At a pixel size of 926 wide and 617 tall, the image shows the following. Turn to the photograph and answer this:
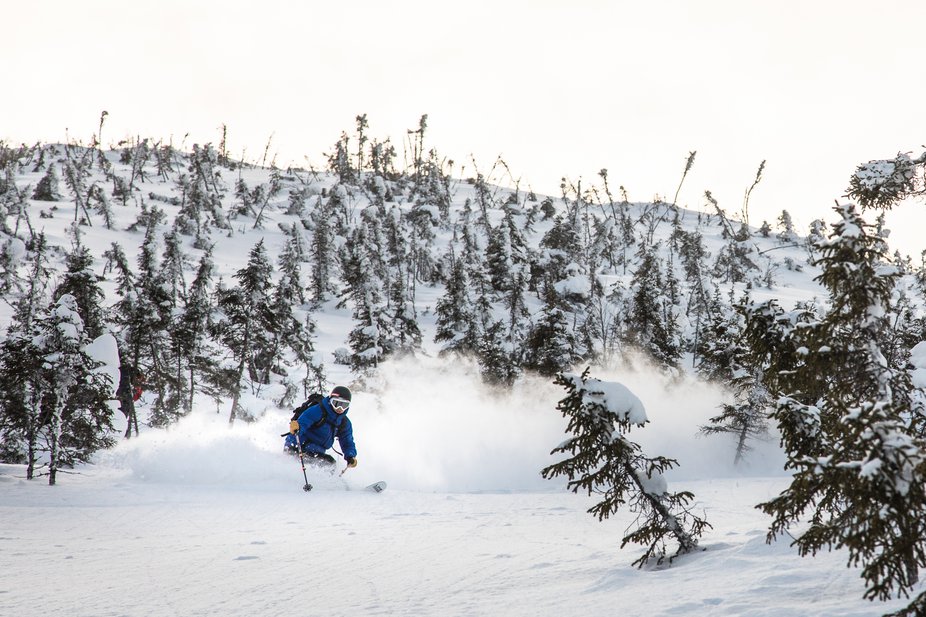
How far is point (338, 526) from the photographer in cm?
927

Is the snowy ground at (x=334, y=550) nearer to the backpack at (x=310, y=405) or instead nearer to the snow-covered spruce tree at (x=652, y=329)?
the backpack at (x=310, y=405)

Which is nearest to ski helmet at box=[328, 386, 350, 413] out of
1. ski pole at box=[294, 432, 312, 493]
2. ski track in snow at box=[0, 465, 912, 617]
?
ski pole at box=[294, 432, 312, 493]

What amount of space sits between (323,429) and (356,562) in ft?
19.6

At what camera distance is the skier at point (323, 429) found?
41.9ft

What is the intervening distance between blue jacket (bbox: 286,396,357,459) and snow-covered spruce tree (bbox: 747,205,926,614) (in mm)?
8636

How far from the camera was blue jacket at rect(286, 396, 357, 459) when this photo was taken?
42.0 feet

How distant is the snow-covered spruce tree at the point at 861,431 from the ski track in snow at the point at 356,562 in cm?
70

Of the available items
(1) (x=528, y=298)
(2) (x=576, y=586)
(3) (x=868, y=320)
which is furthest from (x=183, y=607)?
(1) (x=528, y=298)

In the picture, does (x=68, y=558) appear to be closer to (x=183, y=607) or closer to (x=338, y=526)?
(x=183, y=607)

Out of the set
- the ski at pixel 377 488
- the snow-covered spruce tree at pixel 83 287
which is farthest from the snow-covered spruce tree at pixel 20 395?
the snow-covered spruce tree at pixel 83 287

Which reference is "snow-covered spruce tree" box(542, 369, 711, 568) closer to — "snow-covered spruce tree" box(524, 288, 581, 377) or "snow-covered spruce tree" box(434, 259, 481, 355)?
"snow-covered spruce tree" box(524, 288, 581, 377)

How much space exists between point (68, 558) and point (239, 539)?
195cm

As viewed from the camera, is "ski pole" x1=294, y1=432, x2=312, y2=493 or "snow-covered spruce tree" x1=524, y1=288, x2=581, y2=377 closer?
"ski pole" x1=294, y1=432, x2=312, y2=493

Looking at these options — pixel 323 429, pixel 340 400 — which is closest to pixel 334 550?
pixel 340 400
